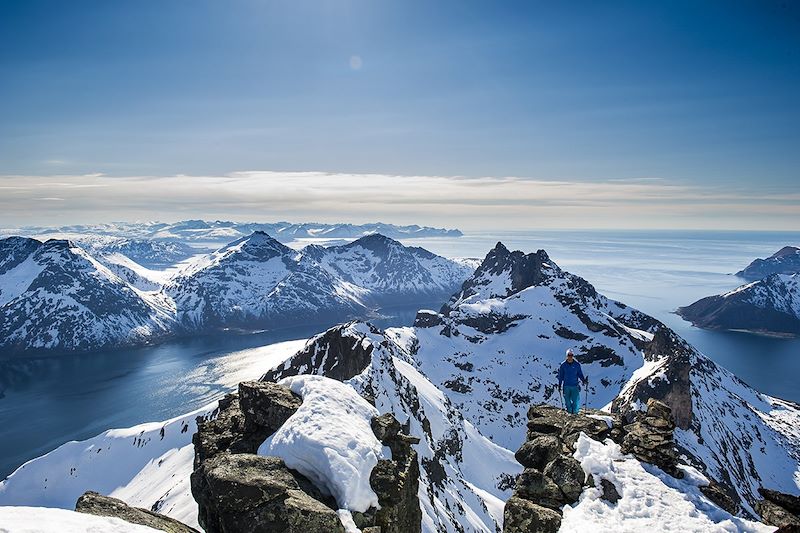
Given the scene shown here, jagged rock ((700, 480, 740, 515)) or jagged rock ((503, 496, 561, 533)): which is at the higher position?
jagged rock ((700, 480, 740, 515))

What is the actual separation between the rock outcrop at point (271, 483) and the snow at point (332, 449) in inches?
16.7

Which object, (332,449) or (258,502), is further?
(332,449)

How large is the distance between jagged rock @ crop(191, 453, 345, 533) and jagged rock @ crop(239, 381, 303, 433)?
419 cm

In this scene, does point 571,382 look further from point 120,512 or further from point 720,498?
point 120,512

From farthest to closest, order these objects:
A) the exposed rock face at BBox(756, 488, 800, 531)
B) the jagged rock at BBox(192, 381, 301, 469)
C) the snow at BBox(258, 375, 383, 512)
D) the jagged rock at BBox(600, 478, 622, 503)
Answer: the jagged rock at BBox(192, 381, 301, 469), the jagged rock at BBox(600, 478, 622, 503), the snow at BBox(258, 375, 383, 512), the exposed rock face at BBox(756, 488, 800, 531)

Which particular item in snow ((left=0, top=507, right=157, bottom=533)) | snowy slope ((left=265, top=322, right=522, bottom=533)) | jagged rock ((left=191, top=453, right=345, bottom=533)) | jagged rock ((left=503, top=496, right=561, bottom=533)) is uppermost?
snow ((left=0, top=507, right=157, bottom=533))

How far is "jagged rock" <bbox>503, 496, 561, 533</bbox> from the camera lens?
1762 centimetres

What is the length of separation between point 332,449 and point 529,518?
27.6 ft

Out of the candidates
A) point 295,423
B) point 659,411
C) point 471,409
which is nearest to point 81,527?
point 295,423

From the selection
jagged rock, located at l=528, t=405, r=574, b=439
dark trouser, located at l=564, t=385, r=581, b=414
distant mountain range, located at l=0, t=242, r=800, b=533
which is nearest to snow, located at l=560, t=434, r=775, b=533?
distant mountain range, located at l=0, t=242, r=800, b=533

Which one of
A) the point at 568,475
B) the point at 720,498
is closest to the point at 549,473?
the point at 568,475

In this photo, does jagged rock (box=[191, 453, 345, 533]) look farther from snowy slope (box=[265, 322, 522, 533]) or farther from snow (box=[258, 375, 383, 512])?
snowy slope (box=[265, 322, 522, 533])

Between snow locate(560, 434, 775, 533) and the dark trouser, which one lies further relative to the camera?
the dark trouser

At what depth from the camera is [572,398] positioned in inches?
1113
